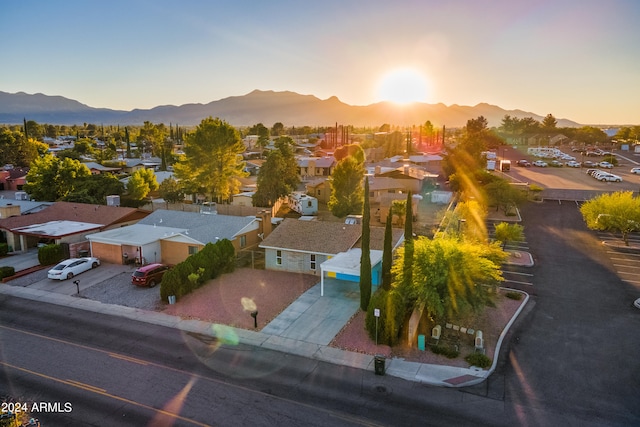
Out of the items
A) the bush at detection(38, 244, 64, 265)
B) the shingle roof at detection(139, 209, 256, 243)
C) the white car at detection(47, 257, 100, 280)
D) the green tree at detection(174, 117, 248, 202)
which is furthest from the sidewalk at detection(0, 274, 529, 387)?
the green tree at detection(174, 117, 248, 202)

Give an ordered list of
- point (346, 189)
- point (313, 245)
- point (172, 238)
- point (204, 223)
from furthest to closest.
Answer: point (346, 189) → point (204, 223) → point (172, 238) → point (313, 245)

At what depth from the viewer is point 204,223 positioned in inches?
1451

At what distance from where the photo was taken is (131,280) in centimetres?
3006

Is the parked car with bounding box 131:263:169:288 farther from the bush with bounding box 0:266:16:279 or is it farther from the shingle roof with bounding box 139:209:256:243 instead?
the bush with bounding box 0:266:16:279

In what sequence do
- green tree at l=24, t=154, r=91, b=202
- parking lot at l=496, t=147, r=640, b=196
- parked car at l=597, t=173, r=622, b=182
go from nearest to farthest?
green tree at l=24, t=154, r=91, b=202
parking lot at l=496, t=147, r=640, b=196
parked car at l=597, t=173, r=622, b=182

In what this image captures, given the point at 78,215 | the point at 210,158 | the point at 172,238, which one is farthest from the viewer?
the point at 210,158

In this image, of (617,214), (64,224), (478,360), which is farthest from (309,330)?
(617,214)

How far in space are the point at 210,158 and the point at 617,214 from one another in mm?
43474

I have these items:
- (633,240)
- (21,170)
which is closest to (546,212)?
(633,240)

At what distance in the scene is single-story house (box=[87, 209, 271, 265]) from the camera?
33344mm

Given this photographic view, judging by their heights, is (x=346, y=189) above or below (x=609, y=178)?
above

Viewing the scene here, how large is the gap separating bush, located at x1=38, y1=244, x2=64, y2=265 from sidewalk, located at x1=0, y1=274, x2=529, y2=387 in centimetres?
426

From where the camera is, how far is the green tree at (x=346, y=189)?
48.5 metres

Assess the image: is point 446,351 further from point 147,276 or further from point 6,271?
point 6,271
